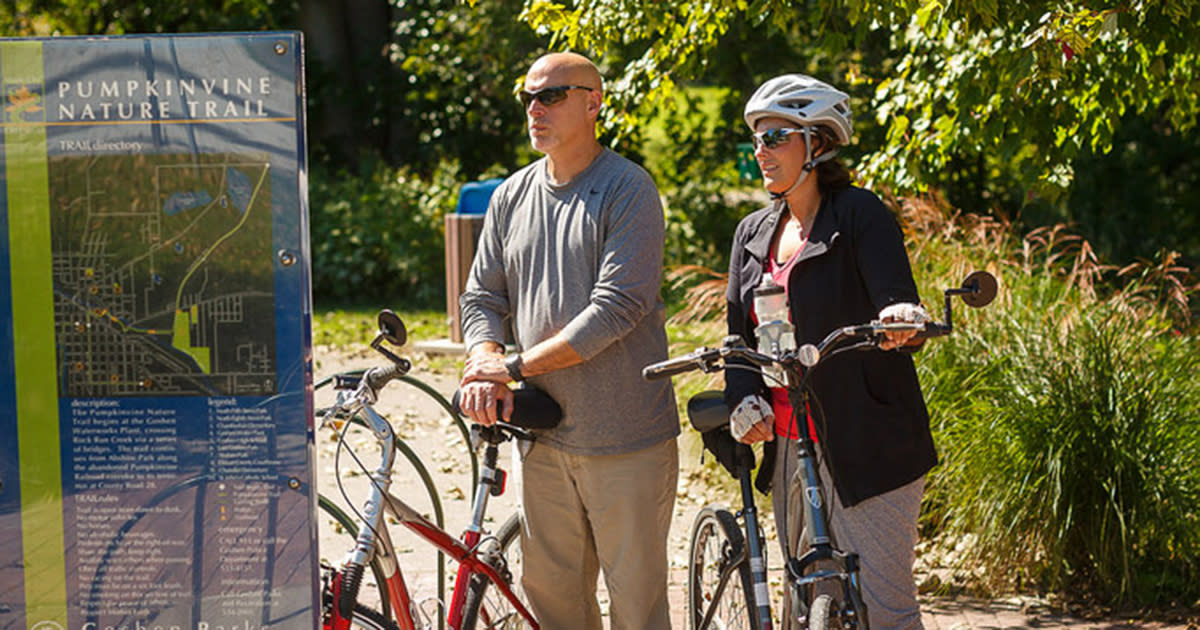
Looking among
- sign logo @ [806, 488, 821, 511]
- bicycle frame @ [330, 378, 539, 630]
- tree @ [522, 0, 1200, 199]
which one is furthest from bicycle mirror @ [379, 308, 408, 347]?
tree @ [522, 0, 1200, 199]

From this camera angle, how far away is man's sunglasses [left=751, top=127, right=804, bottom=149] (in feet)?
11.9

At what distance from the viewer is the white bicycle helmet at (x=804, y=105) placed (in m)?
3.62

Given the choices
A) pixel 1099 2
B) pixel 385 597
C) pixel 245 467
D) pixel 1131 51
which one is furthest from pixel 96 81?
pixel 1131 51

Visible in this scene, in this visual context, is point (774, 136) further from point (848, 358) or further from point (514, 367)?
point (514, 367)

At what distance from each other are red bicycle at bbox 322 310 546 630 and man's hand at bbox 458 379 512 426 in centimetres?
5

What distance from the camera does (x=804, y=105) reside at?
364 cm

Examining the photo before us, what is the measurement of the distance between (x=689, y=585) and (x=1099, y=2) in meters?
2.68

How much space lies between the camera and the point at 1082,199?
14523 mm

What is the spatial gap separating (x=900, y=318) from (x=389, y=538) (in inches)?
59.3

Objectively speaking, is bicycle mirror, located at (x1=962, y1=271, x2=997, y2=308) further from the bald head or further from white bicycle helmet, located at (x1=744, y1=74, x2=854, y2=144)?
the bald head

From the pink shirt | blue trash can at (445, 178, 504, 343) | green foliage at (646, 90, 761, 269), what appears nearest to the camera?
the pink shirt

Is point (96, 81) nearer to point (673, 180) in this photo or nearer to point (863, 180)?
point (863, 180)

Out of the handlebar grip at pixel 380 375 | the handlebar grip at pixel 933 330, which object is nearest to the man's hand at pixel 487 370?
the handlebar grip at pixel 380 375

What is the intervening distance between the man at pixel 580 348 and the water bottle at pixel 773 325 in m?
0.42
